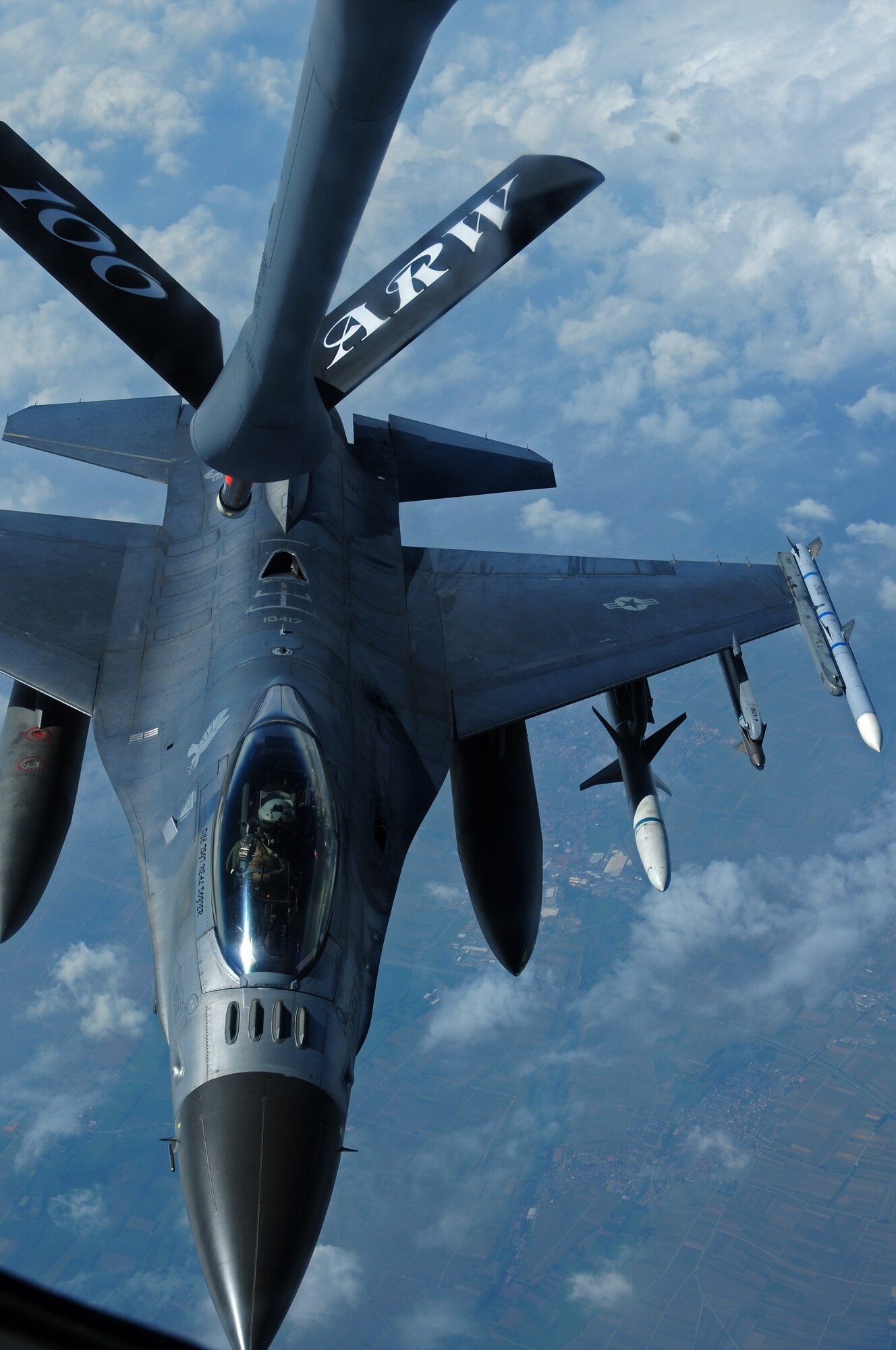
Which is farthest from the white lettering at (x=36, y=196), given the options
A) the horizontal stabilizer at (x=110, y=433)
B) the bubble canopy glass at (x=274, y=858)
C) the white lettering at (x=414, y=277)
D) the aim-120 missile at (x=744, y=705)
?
the aim-120 missile at (x=744, y=705)

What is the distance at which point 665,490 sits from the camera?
126062 mm

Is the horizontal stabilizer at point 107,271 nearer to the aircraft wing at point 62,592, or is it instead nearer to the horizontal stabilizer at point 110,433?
A: the aircraft wing at point 62,592

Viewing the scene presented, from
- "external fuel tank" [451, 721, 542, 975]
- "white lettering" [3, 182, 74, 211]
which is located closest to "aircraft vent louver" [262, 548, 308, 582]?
"external fuel tank" [451, 721, 542, 975]

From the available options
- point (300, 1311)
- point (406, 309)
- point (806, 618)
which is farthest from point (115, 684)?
point (300, 1311)

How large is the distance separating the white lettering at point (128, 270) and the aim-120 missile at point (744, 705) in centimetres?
958

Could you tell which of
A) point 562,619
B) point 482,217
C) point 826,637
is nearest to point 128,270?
point 482,217

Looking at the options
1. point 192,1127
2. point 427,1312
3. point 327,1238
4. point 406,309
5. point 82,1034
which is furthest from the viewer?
point 82,1034

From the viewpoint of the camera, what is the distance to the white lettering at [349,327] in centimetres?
1338

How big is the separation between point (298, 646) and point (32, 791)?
5.01 metres

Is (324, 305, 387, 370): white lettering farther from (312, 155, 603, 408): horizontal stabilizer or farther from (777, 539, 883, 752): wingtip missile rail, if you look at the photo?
(777, 539, 883, 752): wingtip missile rail

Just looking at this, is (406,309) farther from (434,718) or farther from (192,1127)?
(192,1127)

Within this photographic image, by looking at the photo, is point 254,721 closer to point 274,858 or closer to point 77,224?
point 274,858

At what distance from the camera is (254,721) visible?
369 inches

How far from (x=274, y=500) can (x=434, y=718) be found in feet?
12.4
